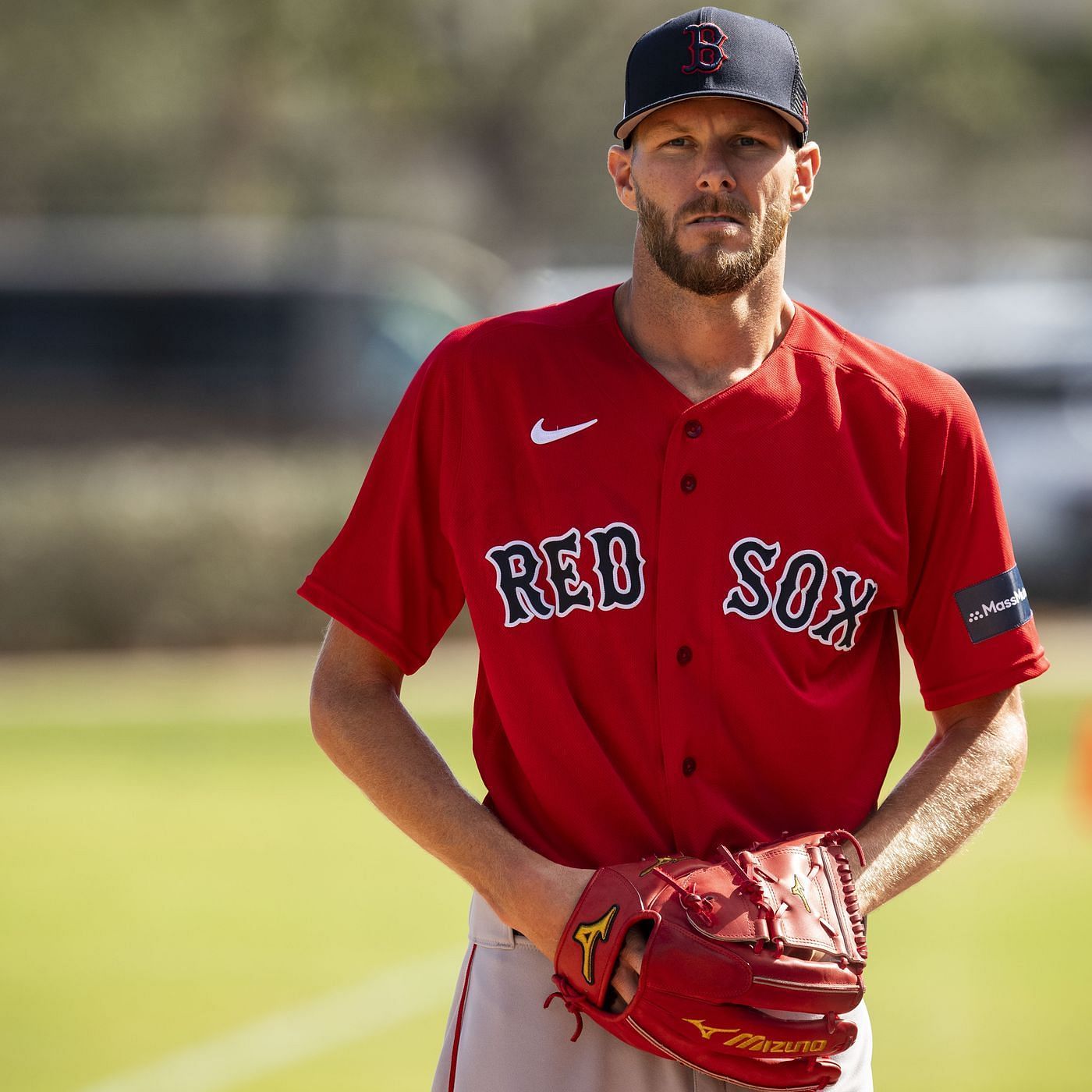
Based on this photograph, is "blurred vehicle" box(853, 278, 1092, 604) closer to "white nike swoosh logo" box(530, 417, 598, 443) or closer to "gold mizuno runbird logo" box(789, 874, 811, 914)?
"white nike swoosh logo" box(530, 417, 598, 443)

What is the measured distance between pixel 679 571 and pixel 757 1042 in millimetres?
738

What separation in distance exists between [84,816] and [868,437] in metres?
8.14

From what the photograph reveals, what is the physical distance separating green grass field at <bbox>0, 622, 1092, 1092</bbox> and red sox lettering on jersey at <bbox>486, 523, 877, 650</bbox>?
364 cm

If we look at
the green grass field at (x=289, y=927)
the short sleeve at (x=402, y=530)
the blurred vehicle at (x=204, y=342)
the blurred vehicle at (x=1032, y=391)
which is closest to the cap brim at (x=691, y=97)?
the short sleeve at (x=402, y=530)

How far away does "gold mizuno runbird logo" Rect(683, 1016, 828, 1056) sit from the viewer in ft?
8.50

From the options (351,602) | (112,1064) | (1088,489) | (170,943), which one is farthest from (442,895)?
(1088,489)

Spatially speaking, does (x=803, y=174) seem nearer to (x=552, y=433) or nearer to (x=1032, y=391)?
(x=552, y=433)

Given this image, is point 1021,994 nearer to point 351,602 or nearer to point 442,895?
point 442,895

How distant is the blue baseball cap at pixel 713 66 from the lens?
9.23 feet

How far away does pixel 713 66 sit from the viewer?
2.81 metres

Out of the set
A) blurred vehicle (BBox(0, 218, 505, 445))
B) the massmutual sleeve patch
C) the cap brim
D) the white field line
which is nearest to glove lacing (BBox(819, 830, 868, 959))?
the massmutual sleeve patch

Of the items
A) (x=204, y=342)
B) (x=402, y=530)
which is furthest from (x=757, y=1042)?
(x=204, y=342)

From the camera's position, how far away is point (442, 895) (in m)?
8.56

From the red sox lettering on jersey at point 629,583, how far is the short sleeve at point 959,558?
5.8 inches
